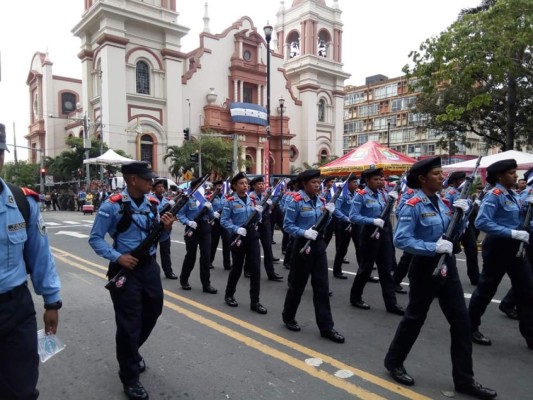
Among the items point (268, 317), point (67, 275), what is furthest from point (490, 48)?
point (67, 275)

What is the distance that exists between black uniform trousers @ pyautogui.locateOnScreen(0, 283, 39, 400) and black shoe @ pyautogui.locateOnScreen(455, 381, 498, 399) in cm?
308

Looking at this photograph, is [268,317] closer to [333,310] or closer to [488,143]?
[333,310]

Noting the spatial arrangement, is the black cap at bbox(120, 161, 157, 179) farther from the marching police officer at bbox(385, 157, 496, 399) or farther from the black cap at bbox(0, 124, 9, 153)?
the marching police officer at bbox(385, 157, 496, 399)

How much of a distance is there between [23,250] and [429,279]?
295cm

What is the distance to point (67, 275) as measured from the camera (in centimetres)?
805

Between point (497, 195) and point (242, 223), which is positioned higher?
point (497, 195)

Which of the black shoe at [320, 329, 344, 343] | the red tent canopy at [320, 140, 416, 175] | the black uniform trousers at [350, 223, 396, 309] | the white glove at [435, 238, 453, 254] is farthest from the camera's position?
the red tent canopy at [320, 140, 416, 175]

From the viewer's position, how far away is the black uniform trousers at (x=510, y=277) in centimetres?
430

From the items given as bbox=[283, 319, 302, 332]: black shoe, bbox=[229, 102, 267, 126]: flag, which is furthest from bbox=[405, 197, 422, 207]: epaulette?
bbox=[229, 102, 267, 126]: flag

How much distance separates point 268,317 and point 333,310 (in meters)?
0.94

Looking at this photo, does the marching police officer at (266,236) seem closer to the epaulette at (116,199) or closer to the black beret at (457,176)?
the black beret at (457,176)

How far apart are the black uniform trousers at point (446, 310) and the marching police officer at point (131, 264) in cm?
211

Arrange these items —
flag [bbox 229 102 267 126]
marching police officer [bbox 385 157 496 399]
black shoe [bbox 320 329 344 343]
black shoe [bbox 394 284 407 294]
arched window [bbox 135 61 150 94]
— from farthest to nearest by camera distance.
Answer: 1. flag [bbox 229 102 267 126]
2. arched window [bbox 135 61 150 94]
3. black shoe [bbox 394 284 407 294]
4. black shoe [bbox 320 329 344 343]
5. marching police officer [bbox 385 157 496 399]

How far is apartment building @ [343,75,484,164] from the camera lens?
66.5m
